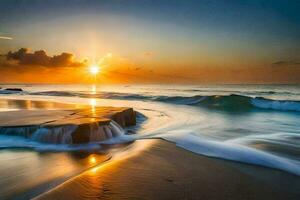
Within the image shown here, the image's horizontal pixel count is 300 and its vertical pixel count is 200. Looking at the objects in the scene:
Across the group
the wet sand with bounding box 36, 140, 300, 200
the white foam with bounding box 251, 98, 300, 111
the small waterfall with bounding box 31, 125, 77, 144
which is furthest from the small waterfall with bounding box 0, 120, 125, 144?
the white foam with bounding box 251, 98, 300, 111

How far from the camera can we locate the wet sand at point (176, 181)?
3.12 meters

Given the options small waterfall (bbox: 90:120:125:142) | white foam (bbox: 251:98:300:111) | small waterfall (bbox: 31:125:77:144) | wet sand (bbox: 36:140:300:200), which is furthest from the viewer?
white foam (bbox: 251:98:300:111)

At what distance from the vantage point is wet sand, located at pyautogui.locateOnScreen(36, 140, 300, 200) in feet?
10.2

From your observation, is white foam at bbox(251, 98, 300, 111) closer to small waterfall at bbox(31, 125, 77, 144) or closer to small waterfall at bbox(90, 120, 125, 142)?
small waterfall at bbox(90, 120, 125, 142)

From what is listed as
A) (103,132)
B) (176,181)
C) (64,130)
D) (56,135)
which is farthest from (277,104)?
(176,181)

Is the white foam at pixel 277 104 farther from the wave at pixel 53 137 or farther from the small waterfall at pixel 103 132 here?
the wave at pixel 53 137

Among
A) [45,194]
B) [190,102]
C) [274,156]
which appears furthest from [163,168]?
[190,102]

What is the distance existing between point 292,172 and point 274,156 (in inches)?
37.3

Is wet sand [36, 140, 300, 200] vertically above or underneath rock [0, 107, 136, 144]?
underneath

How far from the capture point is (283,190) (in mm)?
3416

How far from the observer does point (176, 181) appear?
3.55 meters

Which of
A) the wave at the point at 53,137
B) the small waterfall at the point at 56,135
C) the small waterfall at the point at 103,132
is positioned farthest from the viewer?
the small waterfall at the point at 103,132

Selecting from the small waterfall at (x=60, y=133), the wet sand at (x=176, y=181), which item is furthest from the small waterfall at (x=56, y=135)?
the wet sand at (x=176, y=181)

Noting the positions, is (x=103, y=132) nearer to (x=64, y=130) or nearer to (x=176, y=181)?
(x=64, y=130)
